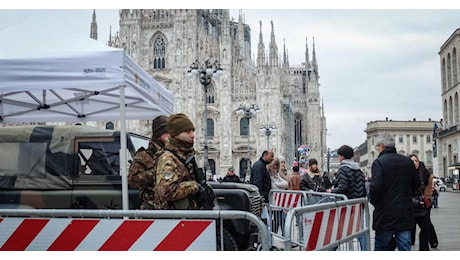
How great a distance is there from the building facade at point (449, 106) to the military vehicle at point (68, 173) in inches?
1528

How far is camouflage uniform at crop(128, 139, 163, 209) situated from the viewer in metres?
5.02

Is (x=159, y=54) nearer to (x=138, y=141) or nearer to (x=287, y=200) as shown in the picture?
(x=287, y=200)

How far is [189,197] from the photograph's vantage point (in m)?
4.35

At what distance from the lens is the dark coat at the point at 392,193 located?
217 inches

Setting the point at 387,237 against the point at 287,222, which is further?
the point at 387,237

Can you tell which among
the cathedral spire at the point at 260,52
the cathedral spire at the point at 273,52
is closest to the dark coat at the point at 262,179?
the cathedral spire at the point at 260,52

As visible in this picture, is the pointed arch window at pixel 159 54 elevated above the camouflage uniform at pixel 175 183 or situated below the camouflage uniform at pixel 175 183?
above

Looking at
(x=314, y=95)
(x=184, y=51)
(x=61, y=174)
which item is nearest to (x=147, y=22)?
(x=184, y=51)

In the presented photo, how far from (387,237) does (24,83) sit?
3.82m

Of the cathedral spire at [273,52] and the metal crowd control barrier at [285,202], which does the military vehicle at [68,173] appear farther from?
the cathedral spire at [273,52]

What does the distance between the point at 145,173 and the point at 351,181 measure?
Answer: 2.76 meters

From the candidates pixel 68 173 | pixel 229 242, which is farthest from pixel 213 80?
pixel 229 242

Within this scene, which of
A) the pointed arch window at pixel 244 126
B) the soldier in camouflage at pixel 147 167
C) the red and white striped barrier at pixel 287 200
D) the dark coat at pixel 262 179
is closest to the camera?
the soldier in camouflage at pixel 147 167

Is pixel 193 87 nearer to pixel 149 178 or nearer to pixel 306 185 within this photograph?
pixel 306 185
